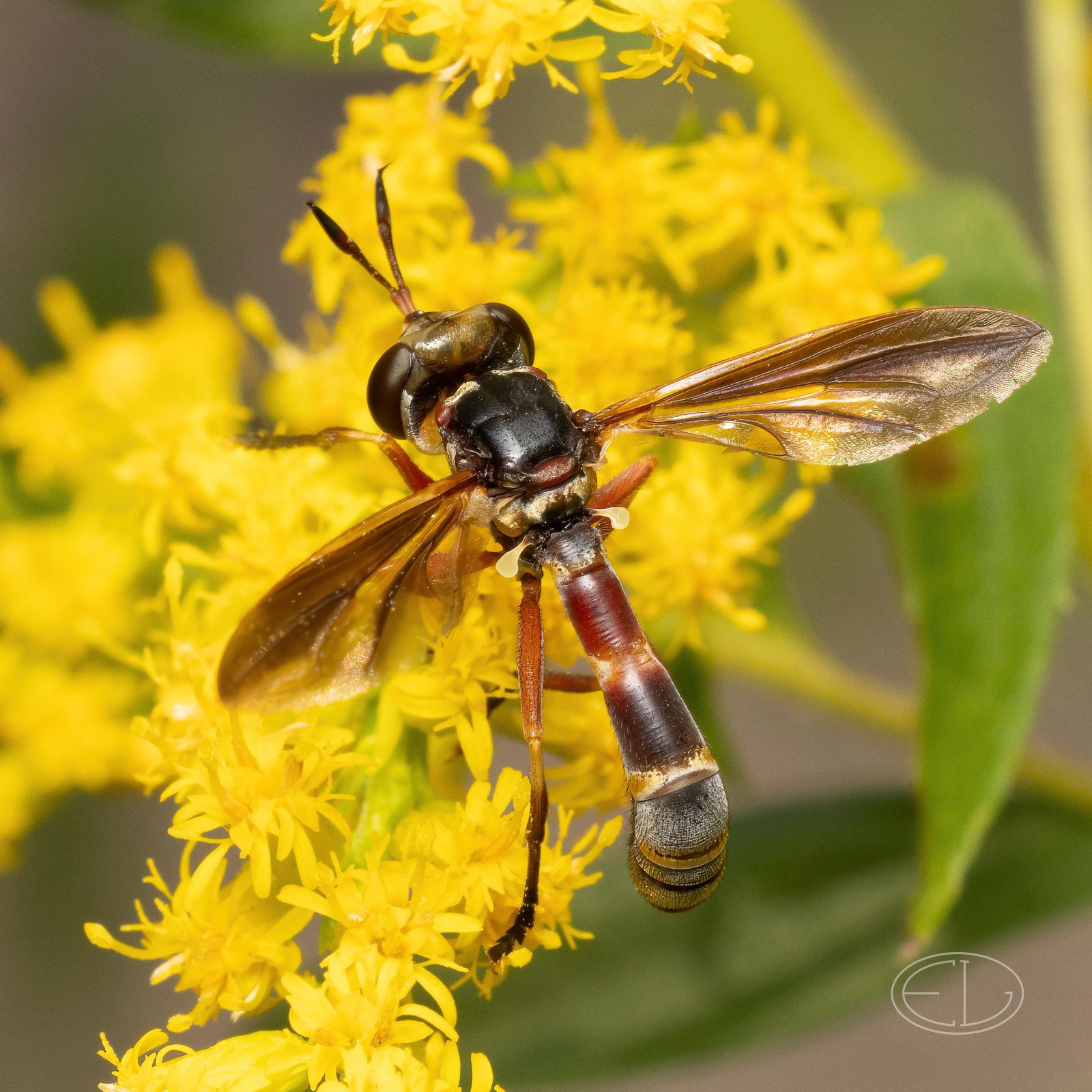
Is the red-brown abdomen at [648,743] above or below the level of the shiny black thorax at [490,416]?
below

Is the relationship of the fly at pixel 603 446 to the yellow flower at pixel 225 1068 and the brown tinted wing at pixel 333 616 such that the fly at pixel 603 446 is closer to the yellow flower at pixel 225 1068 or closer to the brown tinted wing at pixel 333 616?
the brown tinted wing at pixel 333 616

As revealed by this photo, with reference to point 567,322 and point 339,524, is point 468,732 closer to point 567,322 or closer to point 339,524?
point 339,524

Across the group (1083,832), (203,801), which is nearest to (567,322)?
(203,801)

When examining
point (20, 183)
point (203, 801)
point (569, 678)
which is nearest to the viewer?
point (203, 801)

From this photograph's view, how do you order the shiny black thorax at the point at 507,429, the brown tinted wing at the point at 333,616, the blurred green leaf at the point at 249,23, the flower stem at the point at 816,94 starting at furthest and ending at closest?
the blurred green leaf at the point at 249,23
the flower stem at the point at 816,94
the shiny black thorax at the point at 507,429
the brown tinted wing at the point at 333,616

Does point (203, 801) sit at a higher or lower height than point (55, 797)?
higher

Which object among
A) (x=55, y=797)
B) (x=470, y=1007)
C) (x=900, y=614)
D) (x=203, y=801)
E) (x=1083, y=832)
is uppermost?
(x=203, y=801)

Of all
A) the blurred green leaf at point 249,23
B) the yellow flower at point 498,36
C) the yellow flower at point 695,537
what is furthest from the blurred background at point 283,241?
the yellow flower at point 498,36
